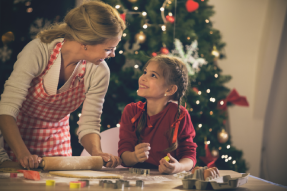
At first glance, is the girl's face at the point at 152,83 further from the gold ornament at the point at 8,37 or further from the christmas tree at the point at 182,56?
the gold ornament at the point at 8,37

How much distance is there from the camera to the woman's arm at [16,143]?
102cm

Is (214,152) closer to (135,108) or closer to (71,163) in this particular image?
(135,108)

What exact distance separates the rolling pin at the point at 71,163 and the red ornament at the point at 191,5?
1766mm

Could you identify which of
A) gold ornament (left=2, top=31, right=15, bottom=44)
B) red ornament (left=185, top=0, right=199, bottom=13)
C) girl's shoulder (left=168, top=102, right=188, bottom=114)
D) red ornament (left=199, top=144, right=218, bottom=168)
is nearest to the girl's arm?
girl's shoulder (left=168, top=102, right=188, bottom=114)

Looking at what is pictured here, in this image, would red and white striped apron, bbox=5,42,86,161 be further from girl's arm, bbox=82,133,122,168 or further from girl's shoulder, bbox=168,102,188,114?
girl's shoulder, bbox=168,102,188,114

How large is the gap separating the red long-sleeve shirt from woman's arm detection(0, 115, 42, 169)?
16.6 inches

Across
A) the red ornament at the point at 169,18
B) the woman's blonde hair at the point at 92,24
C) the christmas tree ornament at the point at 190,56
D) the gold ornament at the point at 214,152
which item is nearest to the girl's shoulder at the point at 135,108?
the woman's blonde hair at the point at 92,24

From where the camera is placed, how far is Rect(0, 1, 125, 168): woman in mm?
1258

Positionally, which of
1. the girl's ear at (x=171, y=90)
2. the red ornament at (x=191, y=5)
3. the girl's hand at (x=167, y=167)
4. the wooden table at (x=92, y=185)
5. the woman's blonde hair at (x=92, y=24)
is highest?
the red ornament at (x=191, y=5)

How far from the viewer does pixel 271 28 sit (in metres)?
2.98

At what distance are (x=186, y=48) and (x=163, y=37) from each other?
0.74ft

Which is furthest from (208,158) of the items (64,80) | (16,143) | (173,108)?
(16,143)

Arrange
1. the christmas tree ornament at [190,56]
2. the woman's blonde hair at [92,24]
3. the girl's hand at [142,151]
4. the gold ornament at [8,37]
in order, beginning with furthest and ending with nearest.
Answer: the christmas tree ornament at [190,56], the gold ornament at [8,37], the woman's blonde hair at [92,24], the girl's hand at [142,151]

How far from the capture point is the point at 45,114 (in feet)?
4.59
